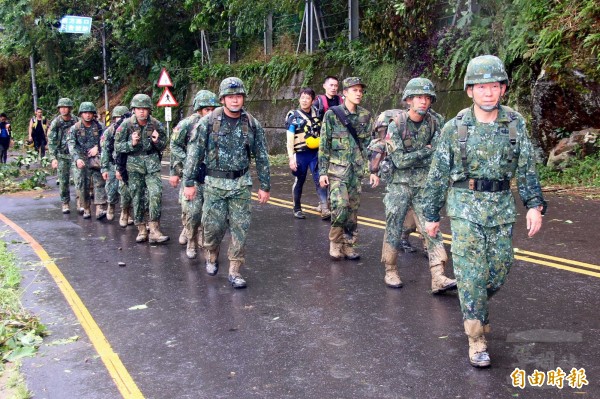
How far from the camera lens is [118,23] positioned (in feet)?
110

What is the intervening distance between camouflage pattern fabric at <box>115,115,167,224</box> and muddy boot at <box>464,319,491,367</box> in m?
6.20

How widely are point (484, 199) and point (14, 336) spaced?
4033 mm

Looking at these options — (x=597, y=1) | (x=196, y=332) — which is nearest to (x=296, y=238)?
(x=196, y=332)

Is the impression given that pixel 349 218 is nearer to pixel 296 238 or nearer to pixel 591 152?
pixel 296 238

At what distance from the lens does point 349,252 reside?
353 inches

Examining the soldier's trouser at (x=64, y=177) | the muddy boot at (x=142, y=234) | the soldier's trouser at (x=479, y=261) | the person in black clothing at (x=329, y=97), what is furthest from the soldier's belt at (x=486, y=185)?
the soldier's trouser at (x=64, y=177)

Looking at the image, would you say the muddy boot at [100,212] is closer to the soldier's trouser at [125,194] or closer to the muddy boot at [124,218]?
the muddy boot at [124,218]

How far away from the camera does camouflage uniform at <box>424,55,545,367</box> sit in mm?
5262

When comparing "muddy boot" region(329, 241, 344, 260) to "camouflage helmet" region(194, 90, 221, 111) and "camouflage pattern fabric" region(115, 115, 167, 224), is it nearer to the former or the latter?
"camouflage helmet" region(194, 90, 221, 111)

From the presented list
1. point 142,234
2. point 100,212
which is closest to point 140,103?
point 142,234

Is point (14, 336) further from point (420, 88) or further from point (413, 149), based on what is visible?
point (420, 88)

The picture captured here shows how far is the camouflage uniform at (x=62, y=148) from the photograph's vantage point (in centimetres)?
1395

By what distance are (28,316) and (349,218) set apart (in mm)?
3652

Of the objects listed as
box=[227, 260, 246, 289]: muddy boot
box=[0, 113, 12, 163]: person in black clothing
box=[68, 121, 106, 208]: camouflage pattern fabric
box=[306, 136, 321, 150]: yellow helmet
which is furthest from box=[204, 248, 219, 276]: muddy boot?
box=[0, 113, 12, 163]: person in black clothing
